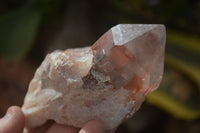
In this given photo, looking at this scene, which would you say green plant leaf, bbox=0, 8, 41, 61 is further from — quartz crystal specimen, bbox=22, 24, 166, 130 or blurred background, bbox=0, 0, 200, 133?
quartz crystal specimen, bbox=22, 24, 166, 130

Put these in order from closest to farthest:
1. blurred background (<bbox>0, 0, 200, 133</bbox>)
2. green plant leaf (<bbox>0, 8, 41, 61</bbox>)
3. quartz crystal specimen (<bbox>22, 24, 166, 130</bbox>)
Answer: quartz crystal specimen (<bbox>22, 24, 166, 130</bbox>) < blurred background (<bbox>0, 0, 200, 133</bbox>) < green plant leaf (<bbox>0, 8, 41, 61</bbox>)

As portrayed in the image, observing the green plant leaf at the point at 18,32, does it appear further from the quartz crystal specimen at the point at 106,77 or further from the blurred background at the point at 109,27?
the quartz crystal specimen at the point at 106,77

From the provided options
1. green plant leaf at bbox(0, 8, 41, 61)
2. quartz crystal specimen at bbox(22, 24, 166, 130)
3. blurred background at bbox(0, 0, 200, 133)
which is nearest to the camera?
quartz crystal specimen at bbox(22, 24, 166, 130)

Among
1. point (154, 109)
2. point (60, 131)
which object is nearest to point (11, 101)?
point (154, 109)

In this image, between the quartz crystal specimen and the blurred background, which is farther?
the blurred background

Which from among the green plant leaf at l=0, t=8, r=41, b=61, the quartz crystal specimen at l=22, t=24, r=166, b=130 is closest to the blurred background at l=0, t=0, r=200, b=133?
the green plant leaf at l=0, t=8, r=41, b=61

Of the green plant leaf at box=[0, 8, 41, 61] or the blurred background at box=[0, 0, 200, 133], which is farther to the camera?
the green plant leaf at box=[0, 8, 41, 61]

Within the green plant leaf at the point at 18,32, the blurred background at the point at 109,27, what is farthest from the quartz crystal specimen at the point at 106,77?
the green plant leaf at the point at 18,32
